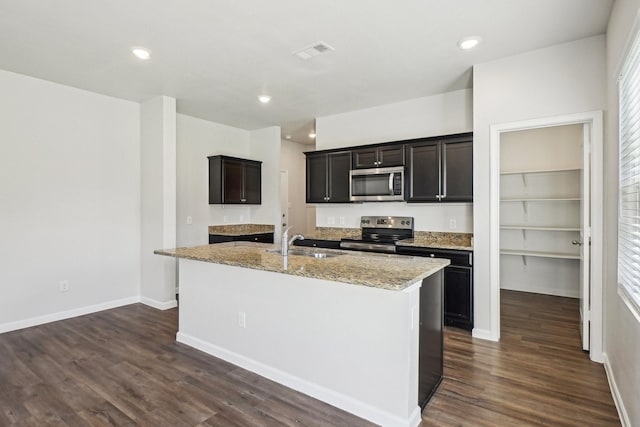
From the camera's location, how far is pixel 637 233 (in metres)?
1.83

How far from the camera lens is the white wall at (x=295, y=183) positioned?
24.5 feet

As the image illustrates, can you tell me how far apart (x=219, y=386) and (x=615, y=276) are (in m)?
2.92

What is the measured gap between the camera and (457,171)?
393cm

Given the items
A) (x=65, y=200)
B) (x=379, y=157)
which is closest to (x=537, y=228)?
(x=379, y=157)

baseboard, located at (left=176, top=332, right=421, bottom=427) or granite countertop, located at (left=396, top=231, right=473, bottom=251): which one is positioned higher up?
granite countertop, located at (left=396, top=231, right=473, bottom=251)

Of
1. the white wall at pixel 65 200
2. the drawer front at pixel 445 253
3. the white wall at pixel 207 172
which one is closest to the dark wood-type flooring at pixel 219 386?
the white wall at pixel 65 200

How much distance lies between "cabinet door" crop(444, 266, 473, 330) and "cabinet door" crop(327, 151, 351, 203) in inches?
71.0

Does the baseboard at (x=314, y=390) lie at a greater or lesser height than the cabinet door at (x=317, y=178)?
lesser

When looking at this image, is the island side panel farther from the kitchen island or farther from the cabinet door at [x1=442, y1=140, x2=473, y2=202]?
the cabinet door at [x1=442, y1=140, x2=473, y2=202]

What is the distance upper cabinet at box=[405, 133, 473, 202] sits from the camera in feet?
12.7

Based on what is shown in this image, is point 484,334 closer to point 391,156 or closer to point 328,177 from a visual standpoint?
point 391,156

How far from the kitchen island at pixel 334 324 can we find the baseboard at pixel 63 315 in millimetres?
2088

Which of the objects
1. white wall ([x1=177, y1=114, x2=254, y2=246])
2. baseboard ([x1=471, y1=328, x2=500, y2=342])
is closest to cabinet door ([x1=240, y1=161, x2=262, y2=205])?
white wall ([x1=177, y1=114, x2=254, y2=246])

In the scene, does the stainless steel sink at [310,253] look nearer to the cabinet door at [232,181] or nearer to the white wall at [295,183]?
the cabinet door at [232,181]
